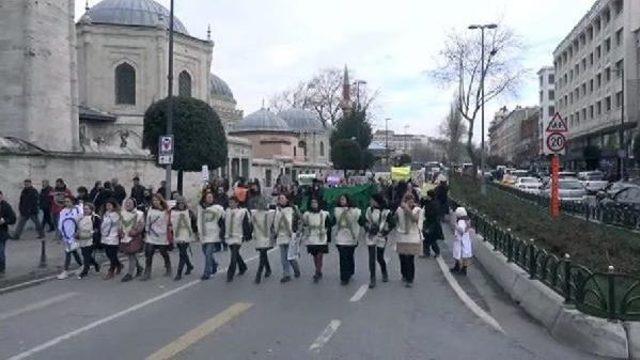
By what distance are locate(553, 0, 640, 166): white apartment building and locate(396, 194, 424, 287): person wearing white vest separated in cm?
5137

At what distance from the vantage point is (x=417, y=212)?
1399 cm

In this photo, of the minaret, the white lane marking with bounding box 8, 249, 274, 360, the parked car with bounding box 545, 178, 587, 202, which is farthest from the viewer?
the minaret

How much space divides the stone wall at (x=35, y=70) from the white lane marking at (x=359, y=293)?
68.6 feet

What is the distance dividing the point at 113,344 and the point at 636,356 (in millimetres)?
5708

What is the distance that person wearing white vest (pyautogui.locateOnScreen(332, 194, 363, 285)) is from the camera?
1398cm

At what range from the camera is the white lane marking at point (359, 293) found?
12.1m

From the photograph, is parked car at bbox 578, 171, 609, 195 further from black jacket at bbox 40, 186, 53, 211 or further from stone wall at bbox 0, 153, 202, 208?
black jacket at bbox 40, 186, 53, 211

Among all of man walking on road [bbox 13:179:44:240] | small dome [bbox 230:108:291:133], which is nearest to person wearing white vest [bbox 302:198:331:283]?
man walking on road [bbox 13:179:44:240]

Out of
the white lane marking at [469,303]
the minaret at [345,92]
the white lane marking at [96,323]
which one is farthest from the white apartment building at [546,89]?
the white lane marking at [96,323]

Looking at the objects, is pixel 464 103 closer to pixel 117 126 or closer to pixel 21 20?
pixel 117 126

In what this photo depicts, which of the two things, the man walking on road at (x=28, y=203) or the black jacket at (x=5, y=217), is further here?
the man walking on road at (x=28, y=203)

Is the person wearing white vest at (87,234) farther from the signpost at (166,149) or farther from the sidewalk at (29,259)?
the signpost at (166,149)

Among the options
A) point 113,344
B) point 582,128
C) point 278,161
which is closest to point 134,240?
point 113,344

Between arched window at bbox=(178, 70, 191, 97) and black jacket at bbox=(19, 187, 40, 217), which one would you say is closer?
black jacket at bbox=(19, 187, 40, 217)
